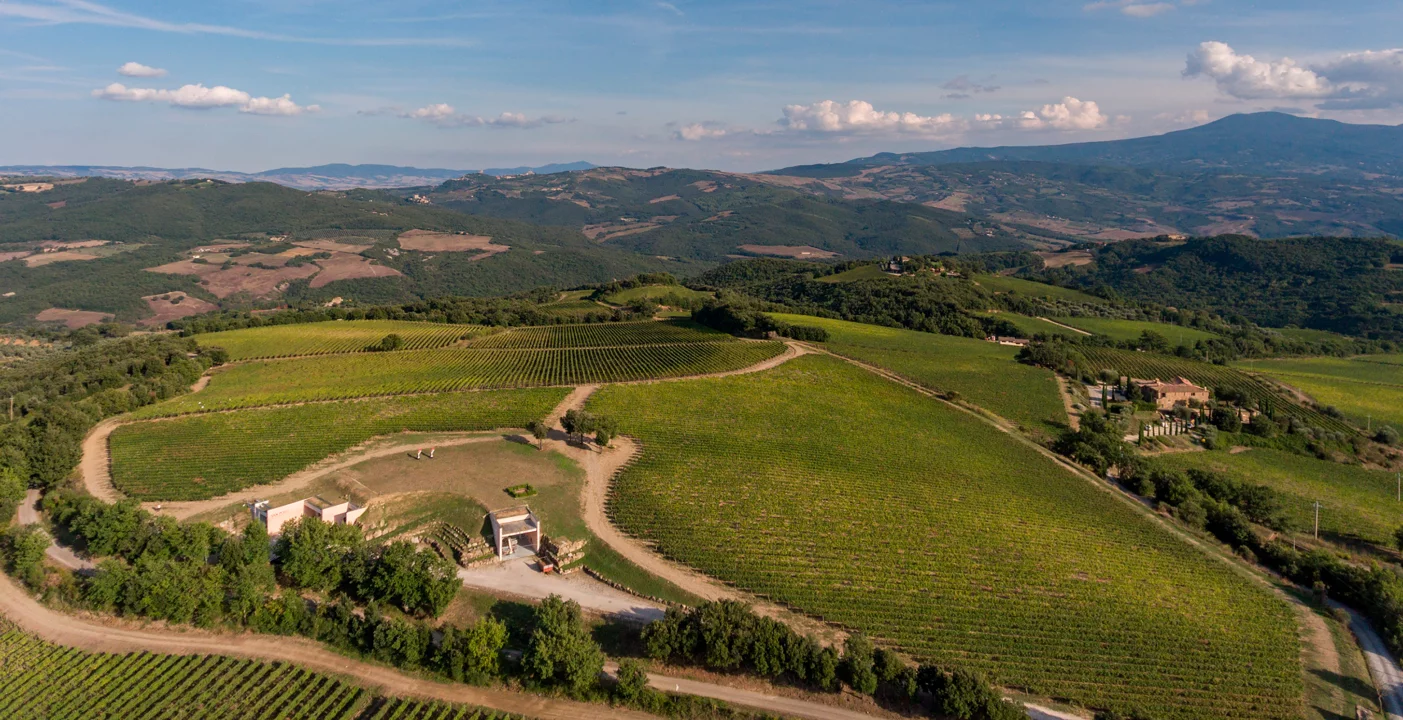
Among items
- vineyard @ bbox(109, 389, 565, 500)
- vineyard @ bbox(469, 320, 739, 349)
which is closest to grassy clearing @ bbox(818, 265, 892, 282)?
vineyard @ bbox(469, 320, 739, 349)

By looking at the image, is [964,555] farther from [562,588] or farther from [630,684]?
[562,588]

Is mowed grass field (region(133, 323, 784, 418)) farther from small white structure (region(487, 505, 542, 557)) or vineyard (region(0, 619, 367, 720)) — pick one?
vineyard (region(0, 619, 367, 720))

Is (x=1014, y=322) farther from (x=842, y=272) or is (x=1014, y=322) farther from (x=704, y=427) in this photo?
(x=704, y=427)

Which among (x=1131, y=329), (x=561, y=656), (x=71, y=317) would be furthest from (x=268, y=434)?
(x=71, y=317)

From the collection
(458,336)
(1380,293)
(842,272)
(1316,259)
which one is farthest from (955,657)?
(1316,259)

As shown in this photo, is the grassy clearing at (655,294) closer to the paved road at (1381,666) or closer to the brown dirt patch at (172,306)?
the brown dirt patch at (172,306)

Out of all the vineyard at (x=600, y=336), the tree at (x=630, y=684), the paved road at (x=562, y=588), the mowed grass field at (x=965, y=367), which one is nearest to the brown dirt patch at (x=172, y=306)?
the vineyard at (x=600, y=336)

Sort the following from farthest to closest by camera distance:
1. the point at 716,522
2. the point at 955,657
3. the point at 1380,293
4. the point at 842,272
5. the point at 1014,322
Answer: the point at 842,272, the point at 1380,293, the point at 1014,322, the point at 716,522, the point at 955,657
